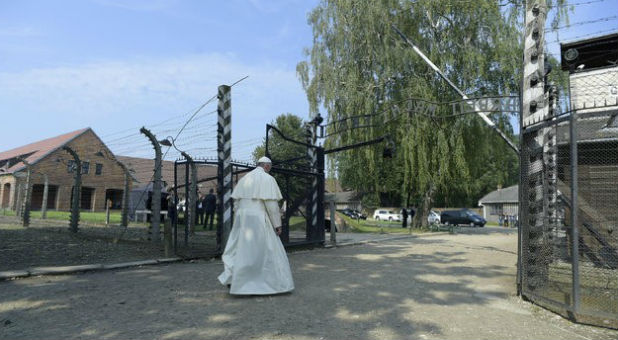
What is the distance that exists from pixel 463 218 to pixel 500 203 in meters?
19.1

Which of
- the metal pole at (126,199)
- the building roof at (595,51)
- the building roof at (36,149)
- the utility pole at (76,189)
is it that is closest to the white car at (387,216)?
the building roof at (36,149)

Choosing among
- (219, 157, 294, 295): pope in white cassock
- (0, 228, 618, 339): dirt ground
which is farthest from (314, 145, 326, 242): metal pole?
(219, 157, 294, 295): pope in white cassock

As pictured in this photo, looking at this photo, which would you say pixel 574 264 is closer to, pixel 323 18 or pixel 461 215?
pixel 323 18

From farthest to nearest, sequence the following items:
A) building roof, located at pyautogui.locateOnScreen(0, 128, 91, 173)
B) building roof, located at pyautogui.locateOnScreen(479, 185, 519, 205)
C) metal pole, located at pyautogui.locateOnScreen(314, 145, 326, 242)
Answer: building roof, located at pyautogui.locateOnScreen(479, 185, 519, 205) < building roof, located at pyautogui.locateOnScreen(0, 128, 91, 173) < metal pole, located at pyautogui.locateOnScreen(314, 145, 326, 242)

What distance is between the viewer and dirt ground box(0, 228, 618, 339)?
13.1 ft

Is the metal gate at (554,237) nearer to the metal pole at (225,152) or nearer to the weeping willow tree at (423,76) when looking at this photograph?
the metal pole at (225,152)

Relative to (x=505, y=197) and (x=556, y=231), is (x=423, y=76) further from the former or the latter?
(x=505, y=197)

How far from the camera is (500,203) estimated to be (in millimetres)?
55906

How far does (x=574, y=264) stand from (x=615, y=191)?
502cm

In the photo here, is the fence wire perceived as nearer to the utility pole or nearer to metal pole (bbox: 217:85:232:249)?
metal pole (bbox: 217:85:232:249)

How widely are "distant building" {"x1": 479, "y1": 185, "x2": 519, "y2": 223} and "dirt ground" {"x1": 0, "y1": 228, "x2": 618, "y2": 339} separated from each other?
5107 centimetres

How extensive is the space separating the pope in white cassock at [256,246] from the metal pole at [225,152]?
119 inches

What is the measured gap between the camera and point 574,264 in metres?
4.52

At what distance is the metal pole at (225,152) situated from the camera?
896cm
